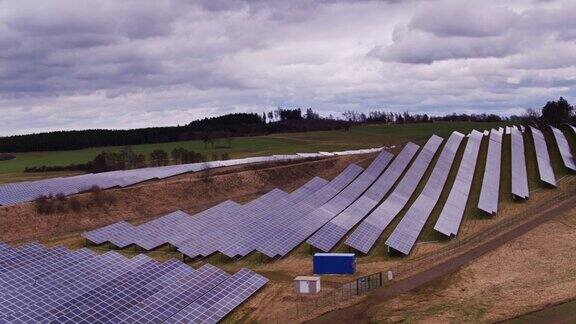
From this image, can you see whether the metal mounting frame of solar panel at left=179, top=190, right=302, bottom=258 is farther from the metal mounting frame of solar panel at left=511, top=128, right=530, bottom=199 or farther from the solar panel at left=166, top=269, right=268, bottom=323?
the metal mounting frame of solar panel at left=511, top=128, right=530, bottom=199

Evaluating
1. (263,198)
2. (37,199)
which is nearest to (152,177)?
(37,199)

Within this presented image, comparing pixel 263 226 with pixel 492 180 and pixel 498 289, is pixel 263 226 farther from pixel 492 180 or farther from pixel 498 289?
pixel 492 180

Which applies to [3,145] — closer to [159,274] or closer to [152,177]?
[152,177]

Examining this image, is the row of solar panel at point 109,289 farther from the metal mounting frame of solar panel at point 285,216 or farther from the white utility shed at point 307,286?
the metal mounting frame of solar panel at point 285,216

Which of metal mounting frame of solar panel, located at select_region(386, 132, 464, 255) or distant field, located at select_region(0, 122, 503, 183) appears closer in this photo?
metal mounting frame of solar panel, located at select_region(386, 132, 464, 255)

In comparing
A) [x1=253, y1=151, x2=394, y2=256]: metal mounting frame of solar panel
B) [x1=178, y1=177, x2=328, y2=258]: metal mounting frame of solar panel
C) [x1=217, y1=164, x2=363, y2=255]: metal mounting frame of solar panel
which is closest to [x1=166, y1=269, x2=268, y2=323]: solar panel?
[x1=217, y1=164, x2=363, y2=255]: metal mounting frame of solar panel
